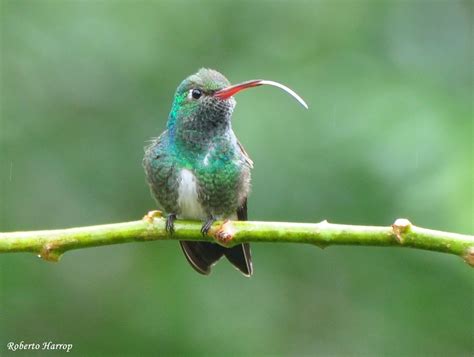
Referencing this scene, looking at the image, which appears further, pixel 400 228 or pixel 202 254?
pixel 202 254

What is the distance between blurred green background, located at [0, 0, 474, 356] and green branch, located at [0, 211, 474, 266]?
2642 millimetres

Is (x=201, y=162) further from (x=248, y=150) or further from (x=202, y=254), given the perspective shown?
(x=248, y=150)

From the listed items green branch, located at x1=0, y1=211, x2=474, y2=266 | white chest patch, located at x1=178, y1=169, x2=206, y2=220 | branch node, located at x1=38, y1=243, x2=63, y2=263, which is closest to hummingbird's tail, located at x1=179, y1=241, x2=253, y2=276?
white chest patch, located at x1=178, y1=169, x2=206, y2=220

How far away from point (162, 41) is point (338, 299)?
238 centimetres

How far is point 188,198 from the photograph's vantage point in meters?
4.23

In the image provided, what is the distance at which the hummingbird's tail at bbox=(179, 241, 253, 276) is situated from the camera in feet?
14.4

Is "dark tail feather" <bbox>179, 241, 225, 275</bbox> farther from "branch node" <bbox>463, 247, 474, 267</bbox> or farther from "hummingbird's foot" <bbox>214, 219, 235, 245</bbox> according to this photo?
"branch node" <bbox>463, 247, 474, 267</bbox>

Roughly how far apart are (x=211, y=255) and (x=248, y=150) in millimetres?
1248

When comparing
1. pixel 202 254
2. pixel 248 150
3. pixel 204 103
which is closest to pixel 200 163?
pixel 204 103

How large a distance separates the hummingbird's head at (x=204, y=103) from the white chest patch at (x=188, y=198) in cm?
28

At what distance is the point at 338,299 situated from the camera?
21.4 feet

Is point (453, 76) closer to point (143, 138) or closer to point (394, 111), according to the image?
point (394, 111)

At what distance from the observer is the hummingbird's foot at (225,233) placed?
3.00 m

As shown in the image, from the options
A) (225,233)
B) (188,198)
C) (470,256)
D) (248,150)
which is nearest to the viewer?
(470,256)
